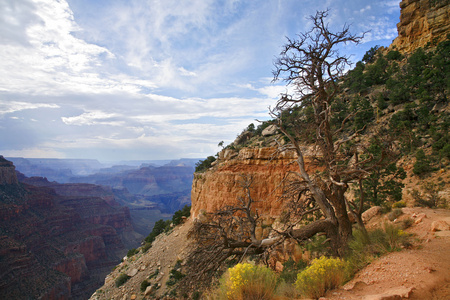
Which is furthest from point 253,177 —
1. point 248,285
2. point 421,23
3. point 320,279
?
point 421,23

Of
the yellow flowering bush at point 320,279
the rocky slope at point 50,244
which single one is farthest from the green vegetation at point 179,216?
the rocky slope at point 50,244

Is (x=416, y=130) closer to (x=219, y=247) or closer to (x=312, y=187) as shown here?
(x=312, y=187)

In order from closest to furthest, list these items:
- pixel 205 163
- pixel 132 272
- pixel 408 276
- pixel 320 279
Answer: pixel 408 276 → pixel 320 279 → pixel 132 272 → pixel 205 163

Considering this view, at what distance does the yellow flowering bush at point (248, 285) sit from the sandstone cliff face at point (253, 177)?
12.7 metres

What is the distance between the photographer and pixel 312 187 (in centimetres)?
712

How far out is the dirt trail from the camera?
13.2 ft

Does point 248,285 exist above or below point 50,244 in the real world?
above

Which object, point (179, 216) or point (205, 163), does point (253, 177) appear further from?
point (179, 216)

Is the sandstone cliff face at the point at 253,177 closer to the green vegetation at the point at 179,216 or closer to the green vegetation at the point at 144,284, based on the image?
the green vegetation at the point at 179,216

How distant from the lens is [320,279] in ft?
16.1

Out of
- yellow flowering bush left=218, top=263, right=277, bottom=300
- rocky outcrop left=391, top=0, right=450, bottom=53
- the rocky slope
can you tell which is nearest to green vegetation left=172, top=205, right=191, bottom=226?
yellow flowering bush left=218, top=263, right=277, bottom=300

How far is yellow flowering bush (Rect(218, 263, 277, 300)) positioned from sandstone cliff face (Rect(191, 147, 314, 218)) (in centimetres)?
1273

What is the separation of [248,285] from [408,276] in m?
3.41

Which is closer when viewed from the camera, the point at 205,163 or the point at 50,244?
the point at 205,163
